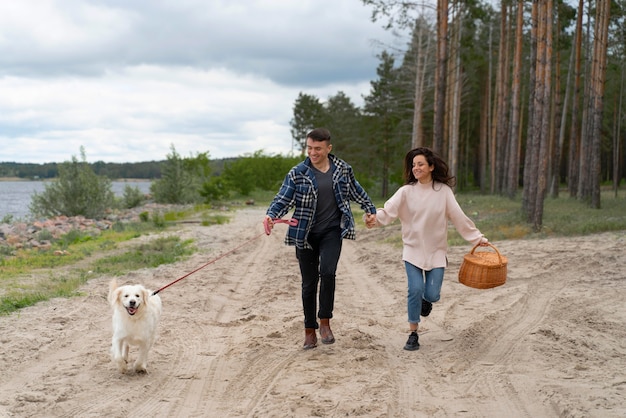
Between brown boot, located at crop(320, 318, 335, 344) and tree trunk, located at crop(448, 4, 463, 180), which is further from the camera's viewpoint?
tree trunk, located at crop(448, 4, 463, 180)

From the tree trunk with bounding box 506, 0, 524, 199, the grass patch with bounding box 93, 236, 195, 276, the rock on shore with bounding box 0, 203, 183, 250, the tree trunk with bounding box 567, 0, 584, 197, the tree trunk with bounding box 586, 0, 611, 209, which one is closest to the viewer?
the grass patch with bounding box 93, 236, 195, 276

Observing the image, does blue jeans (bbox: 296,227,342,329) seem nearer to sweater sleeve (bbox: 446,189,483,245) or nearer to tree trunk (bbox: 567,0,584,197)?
sweater sleeve (bbox: 446,189,483,245)

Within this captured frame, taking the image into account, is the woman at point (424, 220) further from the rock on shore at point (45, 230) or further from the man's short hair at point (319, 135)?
the rock on shore at point (45, 230)

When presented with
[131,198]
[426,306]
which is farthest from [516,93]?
Answer: [131,198]

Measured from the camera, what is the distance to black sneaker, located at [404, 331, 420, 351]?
276 inches

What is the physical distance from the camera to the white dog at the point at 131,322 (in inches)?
234

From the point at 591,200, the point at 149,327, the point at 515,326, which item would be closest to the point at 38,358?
the point at 149,327

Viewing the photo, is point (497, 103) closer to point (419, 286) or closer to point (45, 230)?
point (45, 230)

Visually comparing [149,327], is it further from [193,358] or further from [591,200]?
[591,200]

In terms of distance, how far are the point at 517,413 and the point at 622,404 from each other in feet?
2.73

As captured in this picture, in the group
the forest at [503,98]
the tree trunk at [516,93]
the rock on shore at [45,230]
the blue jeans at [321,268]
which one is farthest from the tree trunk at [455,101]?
the blue jeans at [321,268]

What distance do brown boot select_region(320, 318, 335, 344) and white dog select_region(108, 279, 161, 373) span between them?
1934 mm

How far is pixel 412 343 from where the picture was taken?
23.0 feet

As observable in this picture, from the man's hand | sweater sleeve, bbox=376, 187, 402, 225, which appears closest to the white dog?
the man's hand
